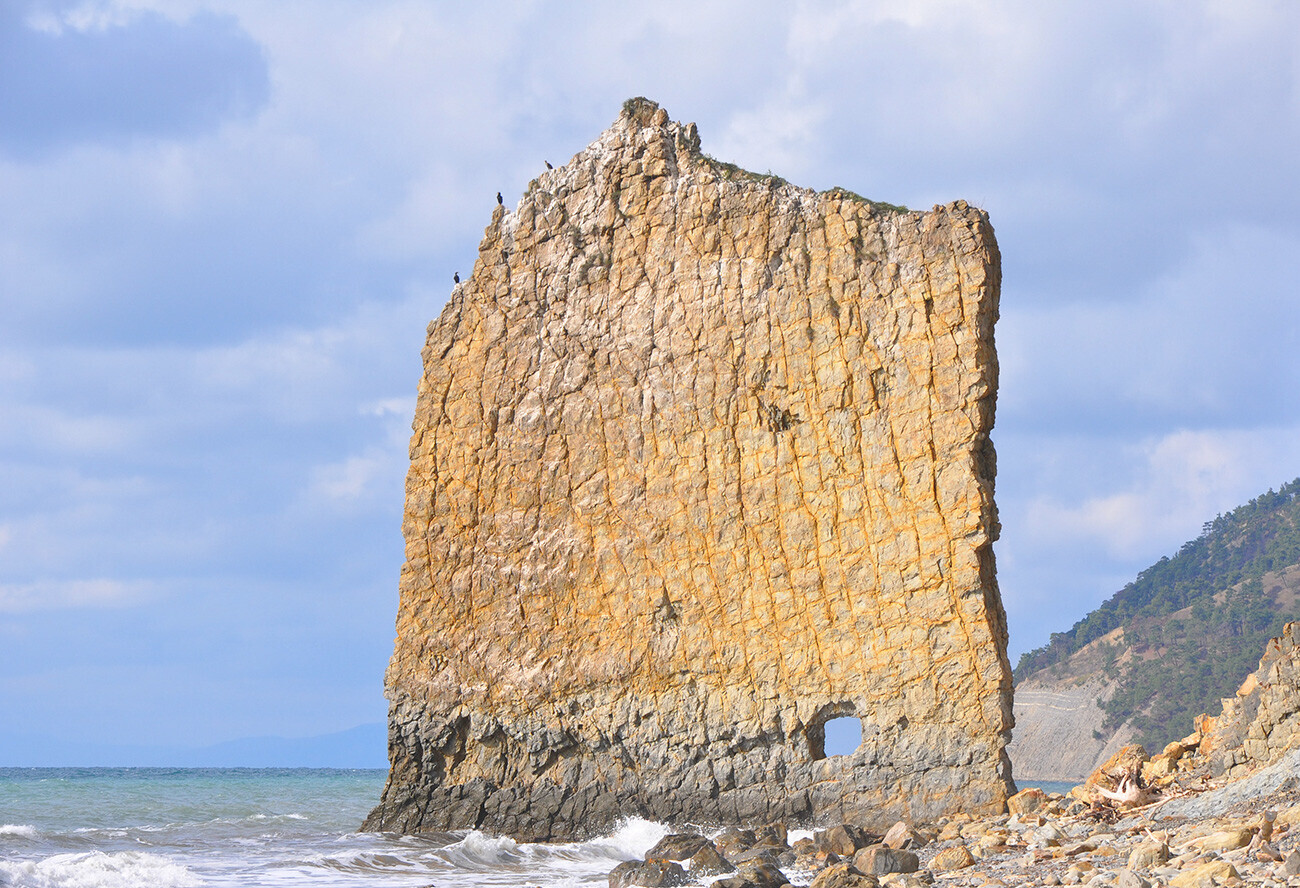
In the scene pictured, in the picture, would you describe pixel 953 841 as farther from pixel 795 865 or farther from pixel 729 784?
pixel 729 784

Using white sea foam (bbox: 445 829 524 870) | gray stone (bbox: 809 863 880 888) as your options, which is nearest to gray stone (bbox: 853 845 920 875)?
gray stone (bbox: 809 863 880 888)

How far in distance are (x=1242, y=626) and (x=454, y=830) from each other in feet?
228

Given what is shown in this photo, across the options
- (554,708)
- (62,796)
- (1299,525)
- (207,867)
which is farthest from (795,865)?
(1299,525)

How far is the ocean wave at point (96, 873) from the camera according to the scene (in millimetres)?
15656

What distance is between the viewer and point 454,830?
2038 centimetres

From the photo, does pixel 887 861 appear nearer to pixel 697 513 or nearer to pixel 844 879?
pixel 844 879

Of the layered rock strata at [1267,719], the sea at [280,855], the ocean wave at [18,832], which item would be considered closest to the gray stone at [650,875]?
the sea at [280,855]

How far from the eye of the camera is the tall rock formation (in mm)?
18500

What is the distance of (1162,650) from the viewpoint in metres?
80.4

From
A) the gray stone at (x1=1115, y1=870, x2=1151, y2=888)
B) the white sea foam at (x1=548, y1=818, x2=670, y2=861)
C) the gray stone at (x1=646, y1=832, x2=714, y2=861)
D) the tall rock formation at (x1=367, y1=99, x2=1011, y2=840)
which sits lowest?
the white sea foam at (x1=548, y1=818, x2=670, y2=861)

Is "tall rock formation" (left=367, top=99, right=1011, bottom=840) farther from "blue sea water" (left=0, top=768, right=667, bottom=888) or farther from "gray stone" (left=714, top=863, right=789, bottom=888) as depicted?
"gray stone" (left=714, top=863, right=789, bottom=888)

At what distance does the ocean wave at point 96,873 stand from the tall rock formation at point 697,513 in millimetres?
4700

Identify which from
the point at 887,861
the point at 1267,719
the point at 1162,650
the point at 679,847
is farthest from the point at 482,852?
the point at 1162,650

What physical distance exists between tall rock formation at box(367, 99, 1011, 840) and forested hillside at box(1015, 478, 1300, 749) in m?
54.0
